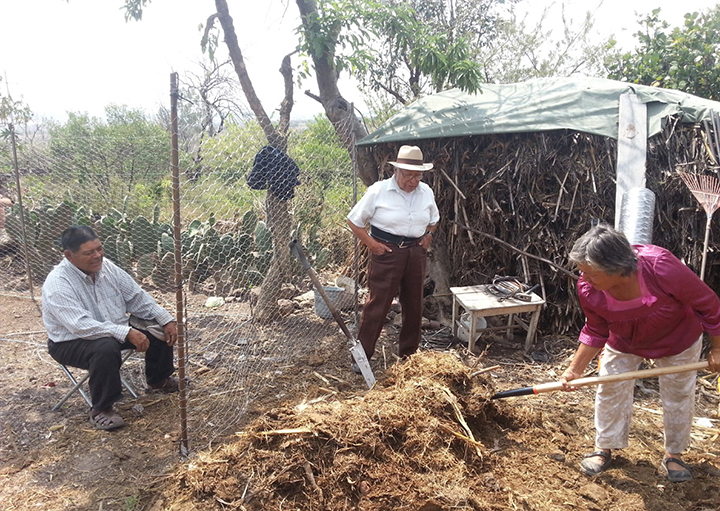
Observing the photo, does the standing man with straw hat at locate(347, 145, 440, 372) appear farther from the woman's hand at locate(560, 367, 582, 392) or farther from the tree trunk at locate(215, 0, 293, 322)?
the woman's hand at locate(560, 367, 582, 392)

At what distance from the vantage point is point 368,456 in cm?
258

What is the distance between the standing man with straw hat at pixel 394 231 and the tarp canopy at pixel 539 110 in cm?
150

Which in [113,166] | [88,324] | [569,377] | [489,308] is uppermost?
[113,166]

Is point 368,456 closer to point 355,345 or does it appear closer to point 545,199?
point 355,345

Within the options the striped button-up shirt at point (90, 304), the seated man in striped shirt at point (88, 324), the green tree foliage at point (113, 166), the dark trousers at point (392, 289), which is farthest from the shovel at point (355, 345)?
the green tree foliage at point (113, 166)

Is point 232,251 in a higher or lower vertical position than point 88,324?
lower

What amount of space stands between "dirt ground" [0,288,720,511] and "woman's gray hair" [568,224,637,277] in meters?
1.23

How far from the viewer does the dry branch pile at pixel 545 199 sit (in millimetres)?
4660

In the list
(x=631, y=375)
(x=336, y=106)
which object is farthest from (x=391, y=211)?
(x=336, y=106)

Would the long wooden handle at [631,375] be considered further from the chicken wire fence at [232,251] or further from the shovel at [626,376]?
the chicken wire fence at [232,251]

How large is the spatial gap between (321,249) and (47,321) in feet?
A: 11.7

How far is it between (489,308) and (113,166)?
31.8 ft

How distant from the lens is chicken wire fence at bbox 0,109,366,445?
3.98m

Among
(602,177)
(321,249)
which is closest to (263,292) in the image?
(321,249)
